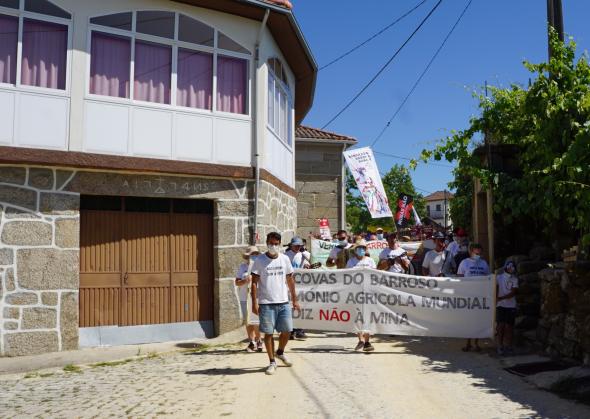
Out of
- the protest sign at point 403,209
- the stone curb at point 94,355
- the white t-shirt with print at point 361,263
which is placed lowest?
the stone curb at point 94,355

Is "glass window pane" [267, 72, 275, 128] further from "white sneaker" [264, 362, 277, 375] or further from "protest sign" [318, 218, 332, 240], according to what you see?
"protest sign" [318, 218, 332, 240]

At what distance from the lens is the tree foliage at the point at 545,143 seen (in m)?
7.23

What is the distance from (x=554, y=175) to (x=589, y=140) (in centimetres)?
129

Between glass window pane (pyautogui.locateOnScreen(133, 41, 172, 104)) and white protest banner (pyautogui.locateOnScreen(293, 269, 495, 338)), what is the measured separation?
14.3ft

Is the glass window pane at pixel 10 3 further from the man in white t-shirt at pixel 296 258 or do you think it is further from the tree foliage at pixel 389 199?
the tree foliage at pixel 389 199

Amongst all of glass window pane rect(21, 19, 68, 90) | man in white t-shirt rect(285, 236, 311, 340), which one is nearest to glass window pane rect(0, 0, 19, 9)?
glass window pane rect(21, 19, 68, 90)

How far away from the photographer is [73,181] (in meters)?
9.16

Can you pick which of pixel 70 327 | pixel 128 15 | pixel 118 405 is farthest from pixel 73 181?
pixel 118 405

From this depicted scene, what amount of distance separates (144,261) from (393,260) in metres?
4.35

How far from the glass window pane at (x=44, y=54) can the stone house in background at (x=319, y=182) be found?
13.0 m

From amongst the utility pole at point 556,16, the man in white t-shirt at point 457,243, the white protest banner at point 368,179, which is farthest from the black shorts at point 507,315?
the white protest banner at point 368,179

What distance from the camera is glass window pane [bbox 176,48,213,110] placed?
10.2 metres

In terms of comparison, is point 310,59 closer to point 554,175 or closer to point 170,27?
point 170,27

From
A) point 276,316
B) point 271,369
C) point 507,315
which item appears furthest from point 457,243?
point 271,369
